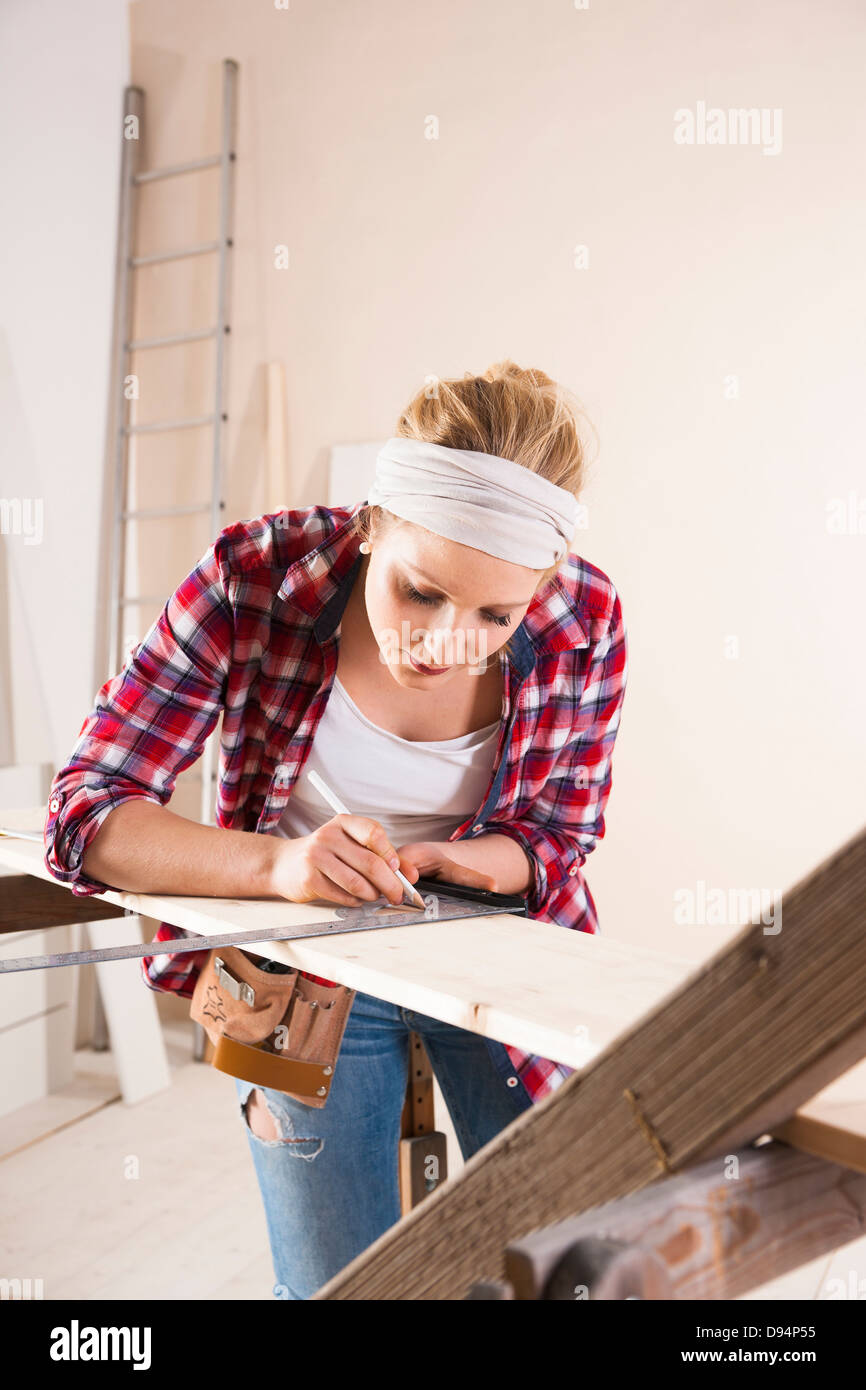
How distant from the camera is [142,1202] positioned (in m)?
2.65

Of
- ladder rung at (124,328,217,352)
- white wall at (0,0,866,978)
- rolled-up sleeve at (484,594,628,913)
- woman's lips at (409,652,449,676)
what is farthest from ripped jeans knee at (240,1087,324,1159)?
ladder rung at (124,328,217,352)

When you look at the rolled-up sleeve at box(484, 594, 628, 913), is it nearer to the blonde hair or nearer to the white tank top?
the white tank top

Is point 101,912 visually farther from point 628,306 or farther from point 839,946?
point 628,306

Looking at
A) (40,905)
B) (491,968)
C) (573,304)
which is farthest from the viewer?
(573,304)

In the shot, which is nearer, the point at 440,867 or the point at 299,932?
the point at 299,932

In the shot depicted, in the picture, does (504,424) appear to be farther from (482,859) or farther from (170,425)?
(170,425)

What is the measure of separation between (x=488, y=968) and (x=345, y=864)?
0.25 metres

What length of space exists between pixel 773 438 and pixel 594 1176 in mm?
2691

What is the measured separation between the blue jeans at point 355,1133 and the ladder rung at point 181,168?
3335mm

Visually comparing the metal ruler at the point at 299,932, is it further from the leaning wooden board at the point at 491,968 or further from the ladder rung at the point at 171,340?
the ladder rung at the point at 171,340

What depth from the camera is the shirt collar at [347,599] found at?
4.46ft

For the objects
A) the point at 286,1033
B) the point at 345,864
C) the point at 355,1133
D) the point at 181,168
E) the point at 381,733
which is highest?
the point at 181,168

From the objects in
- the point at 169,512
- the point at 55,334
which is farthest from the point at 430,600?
the point at 55,334
